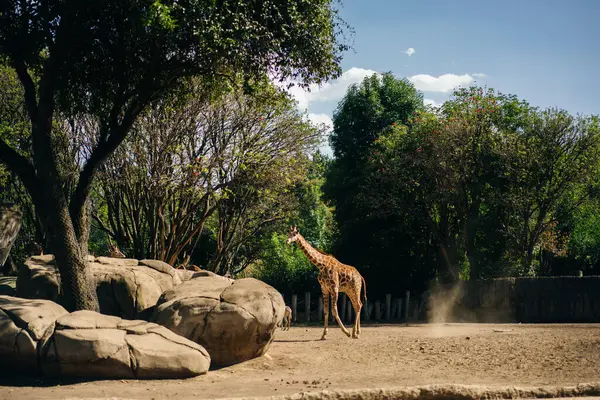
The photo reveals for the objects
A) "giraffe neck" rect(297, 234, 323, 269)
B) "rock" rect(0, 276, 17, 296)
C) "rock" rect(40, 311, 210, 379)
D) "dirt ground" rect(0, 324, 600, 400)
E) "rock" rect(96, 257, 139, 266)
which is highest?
"giraffe neck" rect(297, 234, 323, 269)

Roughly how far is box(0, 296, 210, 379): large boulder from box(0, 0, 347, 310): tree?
1.87m

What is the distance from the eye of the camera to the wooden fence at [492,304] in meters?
20.8

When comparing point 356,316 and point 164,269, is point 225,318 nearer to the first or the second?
point 164,269

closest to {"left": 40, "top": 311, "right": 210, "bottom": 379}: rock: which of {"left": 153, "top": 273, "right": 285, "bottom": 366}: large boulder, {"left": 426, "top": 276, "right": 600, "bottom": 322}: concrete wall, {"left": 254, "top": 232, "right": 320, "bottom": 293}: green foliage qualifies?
{"left": 153, "top": 273, "right": 285, "bottom": 366}: large boulder

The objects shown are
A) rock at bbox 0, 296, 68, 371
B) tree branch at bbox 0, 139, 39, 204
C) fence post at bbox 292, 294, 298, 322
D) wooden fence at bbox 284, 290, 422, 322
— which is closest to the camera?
rock at bbox 0, 296, 68, 371

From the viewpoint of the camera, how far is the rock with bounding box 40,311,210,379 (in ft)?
32.6

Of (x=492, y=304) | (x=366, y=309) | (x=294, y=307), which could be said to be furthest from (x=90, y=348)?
(x=366, y=309)

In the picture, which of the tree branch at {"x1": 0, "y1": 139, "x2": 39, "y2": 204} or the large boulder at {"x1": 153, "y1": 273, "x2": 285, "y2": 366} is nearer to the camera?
the large boulder at {"x1": 153, "y1": 273, "x2": 285, "y2": 366}

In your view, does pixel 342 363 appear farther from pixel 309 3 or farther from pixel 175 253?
pixel 175 253

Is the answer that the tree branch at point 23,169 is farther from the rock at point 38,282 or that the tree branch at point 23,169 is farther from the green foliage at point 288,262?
the green foliage at point 288,262

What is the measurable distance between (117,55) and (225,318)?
6038 mm

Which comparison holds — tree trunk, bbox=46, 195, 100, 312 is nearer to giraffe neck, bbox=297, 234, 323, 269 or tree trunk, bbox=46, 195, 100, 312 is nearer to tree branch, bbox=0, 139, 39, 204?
tree branch, bbox=0, 139, 39, 204

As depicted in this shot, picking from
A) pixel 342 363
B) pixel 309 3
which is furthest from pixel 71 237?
pixel 309 3

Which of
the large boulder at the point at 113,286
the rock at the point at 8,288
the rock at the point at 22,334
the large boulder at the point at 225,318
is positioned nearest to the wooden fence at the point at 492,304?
the large boulder at the point at 113,286
